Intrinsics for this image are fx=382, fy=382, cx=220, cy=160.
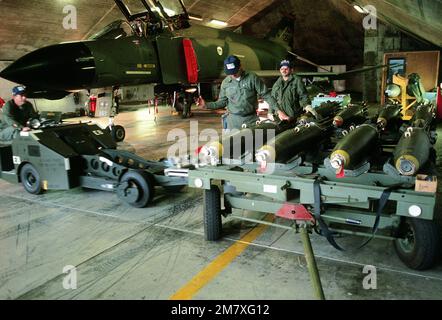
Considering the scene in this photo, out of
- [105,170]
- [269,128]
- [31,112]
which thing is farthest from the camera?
[31,112]

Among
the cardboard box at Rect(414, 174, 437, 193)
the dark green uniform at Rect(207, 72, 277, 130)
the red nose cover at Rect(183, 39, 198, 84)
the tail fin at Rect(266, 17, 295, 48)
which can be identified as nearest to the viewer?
the cardboard box at Rect(414, 174, 437, 193)

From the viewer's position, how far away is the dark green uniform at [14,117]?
6591 millimetres

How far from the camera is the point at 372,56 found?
19.5 m

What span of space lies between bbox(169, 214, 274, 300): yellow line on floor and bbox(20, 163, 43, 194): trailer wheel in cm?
352

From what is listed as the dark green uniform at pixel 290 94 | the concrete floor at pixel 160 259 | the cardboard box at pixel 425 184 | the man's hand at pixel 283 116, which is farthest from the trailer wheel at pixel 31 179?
the cardboard box at pixel 425 184

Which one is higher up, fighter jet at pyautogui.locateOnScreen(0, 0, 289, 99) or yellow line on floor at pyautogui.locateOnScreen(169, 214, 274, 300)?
fighter jet at pyautogui.locateOnScreen(0, 0, 289, 99)

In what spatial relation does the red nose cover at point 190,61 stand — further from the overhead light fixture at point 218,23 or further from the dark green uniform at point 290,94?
the overhead light fixture at point 218,23

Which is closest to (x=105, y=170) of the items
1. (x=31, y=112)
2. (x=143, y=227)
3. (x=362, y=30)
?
(x=143, y=227)

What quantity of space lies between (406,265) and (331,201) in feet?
3.07

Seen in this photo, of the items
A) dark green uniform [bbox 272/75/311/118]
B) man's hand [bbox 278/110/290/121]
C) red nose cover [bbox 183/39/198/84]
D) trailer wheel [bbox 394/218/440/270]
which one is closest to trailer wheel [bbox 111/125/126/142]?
red nose cover [bbox 183/39/198/84]

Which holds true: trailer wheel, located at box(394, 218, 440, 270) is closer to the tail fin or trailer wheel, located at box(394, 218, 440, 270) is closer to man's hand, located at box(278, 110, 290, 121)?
man's hand, located at box(278, 110, 290, 121)

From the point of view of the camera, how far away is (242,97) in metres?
5.63

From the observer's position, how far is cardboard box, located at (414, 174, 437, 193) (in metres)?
2.93
